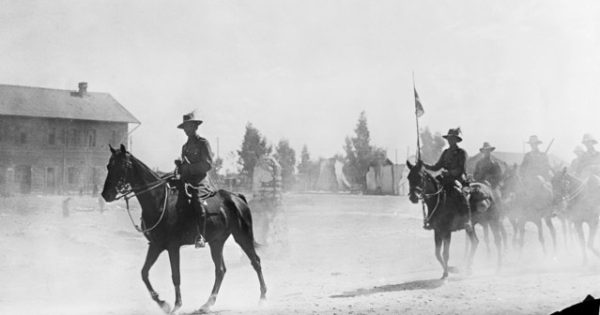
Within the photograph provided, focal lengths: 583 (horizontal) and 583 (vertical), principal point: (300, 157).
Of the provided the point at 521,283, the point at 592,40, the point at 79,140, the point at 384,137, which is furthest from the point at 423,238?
the point at 79,140

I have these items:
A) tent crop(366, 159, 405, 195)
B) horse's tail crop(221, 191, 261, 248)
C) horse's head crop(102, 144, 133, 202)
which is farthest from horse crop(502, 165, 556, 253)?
tent crop(366, 159, 405, 195)

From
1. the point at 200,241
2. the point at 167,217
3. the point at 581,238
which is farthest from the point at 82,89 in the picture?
the point at 581,238

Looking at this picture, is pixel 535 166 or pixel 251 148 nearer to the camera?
pixel 251 148

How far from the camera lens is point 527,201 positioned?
7.31 metres

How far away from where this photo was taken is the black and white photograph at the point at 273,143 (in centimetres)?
472

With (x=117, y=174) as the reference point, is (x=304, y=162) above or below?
above

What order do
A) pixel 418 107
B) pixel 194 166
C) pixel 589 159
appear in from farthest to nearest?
pixel 589 159 → pixel 418 107 → pixel 194 166

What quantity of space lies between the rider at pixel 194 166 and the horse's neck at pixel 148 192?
0.18m

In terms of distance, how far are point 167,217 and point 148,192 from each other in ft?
0.82

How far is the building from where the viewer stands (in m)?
4.70

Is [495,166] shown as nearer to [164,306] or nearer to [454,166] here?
[454,166]

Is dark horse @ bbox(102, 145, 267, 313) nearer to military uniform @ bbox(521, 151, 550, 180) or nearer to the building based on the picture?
the building

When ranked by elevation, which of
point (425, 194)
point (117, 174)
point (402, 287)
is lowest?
A: point (402, 287)

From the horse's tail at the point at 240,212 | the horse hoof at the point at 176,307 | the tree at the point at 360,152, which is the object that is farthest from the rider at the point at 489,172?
the horse hoof at the point at 176,307
